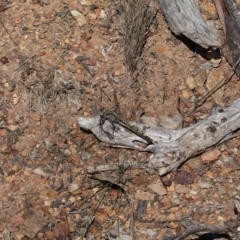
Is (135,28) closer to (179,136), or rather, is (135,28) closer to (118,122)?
(118,122)

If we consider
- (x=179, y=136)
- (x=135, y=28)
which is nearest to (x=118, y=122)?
(x=179, y=136)

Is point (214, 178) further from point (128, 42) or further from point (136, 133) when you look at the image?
point (128, 42)

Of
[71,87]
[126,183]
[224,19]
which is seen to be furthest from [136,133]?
[224,19]

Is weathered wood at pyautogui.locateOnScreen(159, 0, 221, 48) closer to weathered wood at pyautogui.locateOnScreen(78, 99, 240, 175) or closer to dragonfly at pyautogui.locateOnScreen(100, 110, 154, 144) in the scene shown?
weathered wood at pyautogui.locateOnScreen(78, 99, 240, 175)

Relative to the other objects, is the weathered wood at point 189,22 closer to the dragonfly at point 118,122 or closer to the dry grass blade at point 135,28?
the dry grass blade at point 135,28

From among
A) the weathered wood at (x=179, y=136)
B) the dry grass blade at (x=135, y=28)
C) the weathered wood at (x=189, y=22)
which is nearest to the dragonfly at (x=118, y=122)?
the weathered wood at (x=179, y=136)

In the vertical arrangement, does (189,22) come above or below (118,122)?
above

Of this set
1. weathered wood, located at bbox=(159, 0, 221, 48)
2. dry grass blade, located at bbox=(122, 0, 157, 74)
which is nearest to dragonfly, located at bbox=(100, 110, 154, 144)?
dry grass blade, located at bbox=(122, 0, 157, 74)
